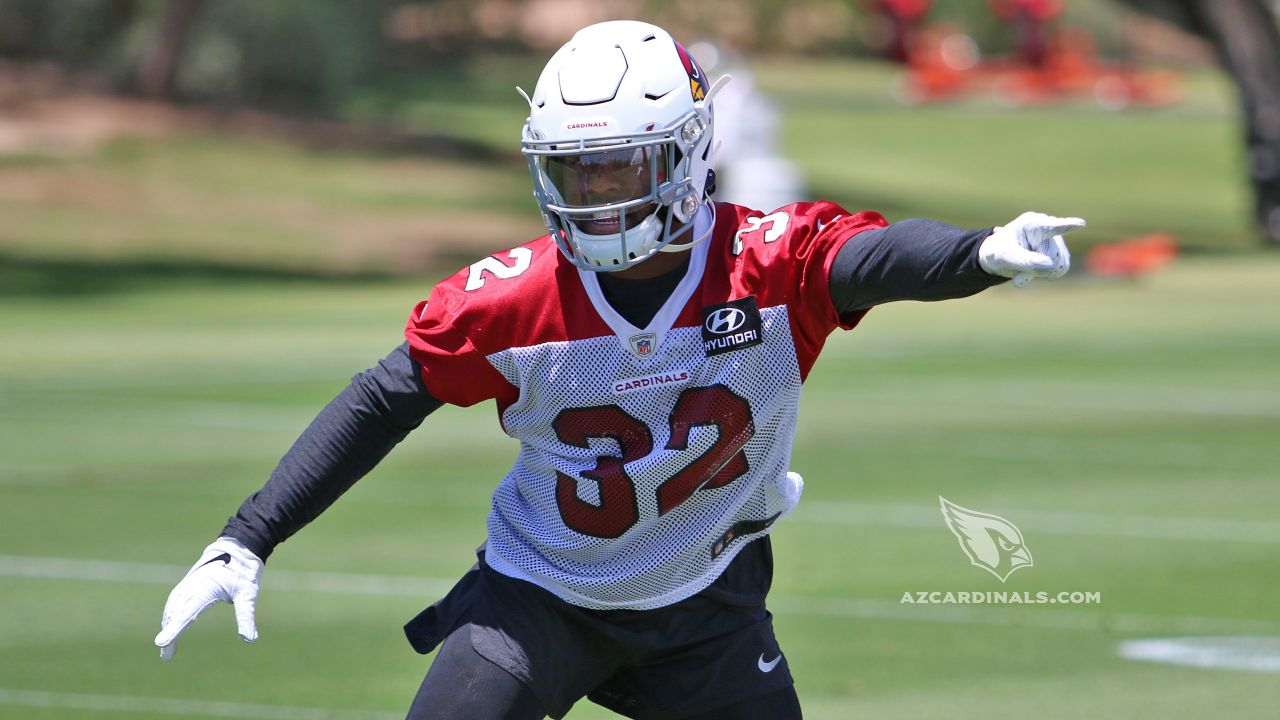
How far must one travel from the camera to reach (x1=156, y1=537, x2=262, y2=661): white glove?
14.5ft

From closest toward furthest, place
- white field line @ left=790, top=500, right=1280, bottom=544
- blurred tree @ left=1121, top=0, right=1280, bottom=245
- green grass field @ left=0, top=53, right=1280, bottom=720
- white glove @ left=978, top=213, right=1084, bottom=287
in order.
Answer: white glove @ left=978, top=213, right=1084, bottom=287
green grass field @ left=0, top=53, right=1280, bottom=720
white field line @ left=790, top=500, right=1280, bottom=544
blurred tree @ left=1121, top=0, right=1280, bottom=245

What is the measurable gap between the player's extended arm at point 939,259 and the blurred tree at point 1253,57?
2629 cm

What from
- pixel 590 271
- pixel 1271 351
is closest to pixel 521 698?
pixel 590 271

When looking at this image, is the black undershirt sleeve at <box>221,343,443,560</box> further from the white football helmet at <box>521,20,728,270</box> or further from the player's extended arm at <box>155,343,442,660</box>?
the white football helmet at <box>521,20,728,270</box>

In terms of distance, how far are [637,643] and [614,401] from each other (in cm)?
59

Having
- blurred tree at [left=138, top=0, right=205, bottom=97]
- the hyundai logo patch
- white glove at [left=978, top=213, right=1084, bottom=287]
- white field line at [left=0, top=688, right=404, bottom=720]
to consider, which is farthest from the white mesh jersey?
blurred tree at [left=138, top=0, right=205, bottom=97]

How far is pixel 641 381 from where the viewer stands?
14.9 ft

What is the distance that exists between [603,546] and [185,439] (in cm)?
880

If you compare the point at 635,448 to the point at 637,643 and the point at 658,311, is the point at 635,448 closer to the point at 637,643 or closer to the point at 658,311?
the point at 658,311

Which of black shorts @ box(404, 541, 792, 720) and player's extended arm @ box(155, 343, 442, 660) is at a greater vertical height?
player's extended arm @ box(155, 343, 442, 660)

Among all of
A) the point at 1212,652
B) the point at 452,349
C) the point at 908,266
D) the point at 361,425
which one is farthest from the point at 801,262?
the point at 1212,652

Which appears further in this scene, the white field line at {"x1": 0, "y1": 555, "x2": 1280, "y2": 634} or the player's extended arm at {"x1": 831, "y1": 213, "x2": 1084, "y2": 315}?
the white field line at {"x1": 0, "y1": 555, "x2": 1280, "y2": 634}

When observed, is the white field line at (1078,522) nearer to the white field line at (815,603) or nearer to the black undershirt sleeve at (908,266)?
the white field line at (815,603)

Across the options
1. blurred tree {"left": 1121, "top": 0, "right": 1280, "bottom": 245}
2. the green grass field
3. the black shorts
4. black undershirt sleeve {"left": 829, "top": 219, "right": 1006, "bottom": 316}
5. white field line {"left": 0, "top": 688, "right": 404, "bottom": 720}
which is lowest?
blurred tree {"left": 1121, "top": 0, "right": 1280, "bottom": 245}
